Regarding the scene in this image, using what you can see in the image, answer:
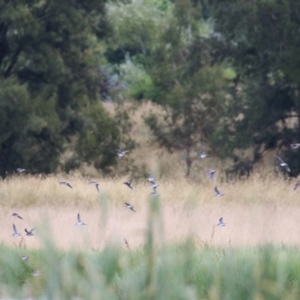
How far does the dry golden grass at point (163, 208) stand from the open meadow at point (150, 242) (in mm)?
24

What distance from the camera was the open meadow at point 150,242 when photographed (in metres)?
3.75

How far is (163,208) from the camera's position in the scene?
13.7 meters

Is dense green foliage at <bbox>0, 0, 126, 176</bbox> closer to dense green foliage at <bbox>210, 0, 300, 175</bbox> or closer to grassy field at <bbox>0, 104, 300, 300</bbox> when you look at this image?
grassy field at <bbox>0, 104, 300, 300</bbox>

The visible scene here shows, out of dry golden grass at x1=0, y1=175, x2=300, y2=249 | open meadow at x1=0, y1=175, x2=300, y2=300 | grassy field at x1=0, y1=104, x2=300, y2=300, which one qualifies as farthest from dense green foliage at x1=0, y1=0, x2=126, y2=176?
open meadow at x1=0, y1=175, x2=300, y2=300

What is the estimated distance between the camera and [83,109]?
2842cm

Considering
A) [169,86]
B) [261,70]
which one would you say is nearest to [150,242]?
[261,70]

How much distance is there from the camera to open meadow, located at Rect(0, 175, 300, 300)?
375cm

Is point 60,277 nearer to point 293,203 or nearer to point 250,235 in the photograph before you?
point 250,235

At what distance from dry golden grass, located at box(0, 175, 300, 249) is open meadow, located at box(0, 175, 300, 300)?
0.02 m

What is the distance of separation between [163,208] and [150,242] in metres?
10.1

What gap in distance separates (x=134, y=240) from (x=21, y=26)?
15.2 metres

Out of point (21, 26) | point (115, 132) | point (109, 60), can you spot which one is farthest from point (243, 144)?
point (109, 60)

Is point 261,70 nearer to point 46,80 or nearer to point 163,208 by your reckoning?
point 46,80

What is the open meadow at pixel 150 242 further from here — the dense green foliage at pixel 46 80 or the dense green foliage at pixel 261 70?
the dense green foliage at pixel 46 80
